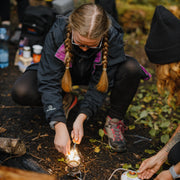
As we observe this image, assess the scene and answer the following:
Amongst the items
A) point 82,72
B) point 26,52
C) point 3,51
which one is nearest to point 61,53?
point 82,72

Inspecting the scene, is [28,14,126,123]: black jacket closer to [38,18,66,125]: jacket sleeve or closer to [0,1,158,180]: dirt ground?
[38,18,66,125]: jacket sleeve

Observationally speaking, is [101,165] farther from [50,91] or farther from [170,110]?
[170,110]

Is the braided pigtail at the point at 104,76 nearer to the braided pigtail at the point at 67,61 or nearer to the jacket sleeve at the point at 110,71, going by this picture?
the jacket sleeve at the point at 110,71

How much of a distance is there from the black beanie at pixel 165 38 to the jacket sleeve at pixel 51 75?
2.96 feet

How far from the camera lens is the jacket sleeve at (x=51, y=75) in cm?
229

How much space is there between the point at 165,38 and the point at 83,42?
0.70 metres

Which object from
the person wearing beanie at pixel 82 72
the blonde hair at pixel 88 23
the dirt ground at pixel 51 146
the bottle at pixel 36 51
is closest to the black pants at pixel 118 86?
the person wearing beanie at pixel 82 72

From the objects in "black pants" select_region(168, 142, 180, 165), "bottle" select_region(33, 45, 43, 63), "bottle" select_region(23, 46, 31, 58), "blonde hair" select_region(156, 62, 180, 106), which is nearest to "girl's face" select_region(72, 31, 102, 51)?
"blonde hair" select_region(156, 62, 180, 106)

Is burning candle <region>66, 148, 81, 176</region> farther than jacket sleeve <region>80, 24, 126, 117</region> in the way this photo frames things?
No

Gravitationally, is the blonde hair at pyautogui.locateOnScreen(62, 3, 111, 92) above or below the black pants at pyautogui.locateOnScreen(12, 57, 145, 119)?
above

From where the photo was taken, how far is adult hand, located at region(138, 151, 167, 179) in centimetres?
209

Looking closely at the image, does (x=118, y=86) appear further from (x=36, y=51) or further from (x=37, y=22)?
(x=37, y=22)

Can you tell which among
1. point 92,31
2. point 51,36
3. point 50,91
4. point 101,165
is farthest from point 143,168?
point 51,36

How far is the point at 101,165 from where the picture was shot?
2.34 metres
